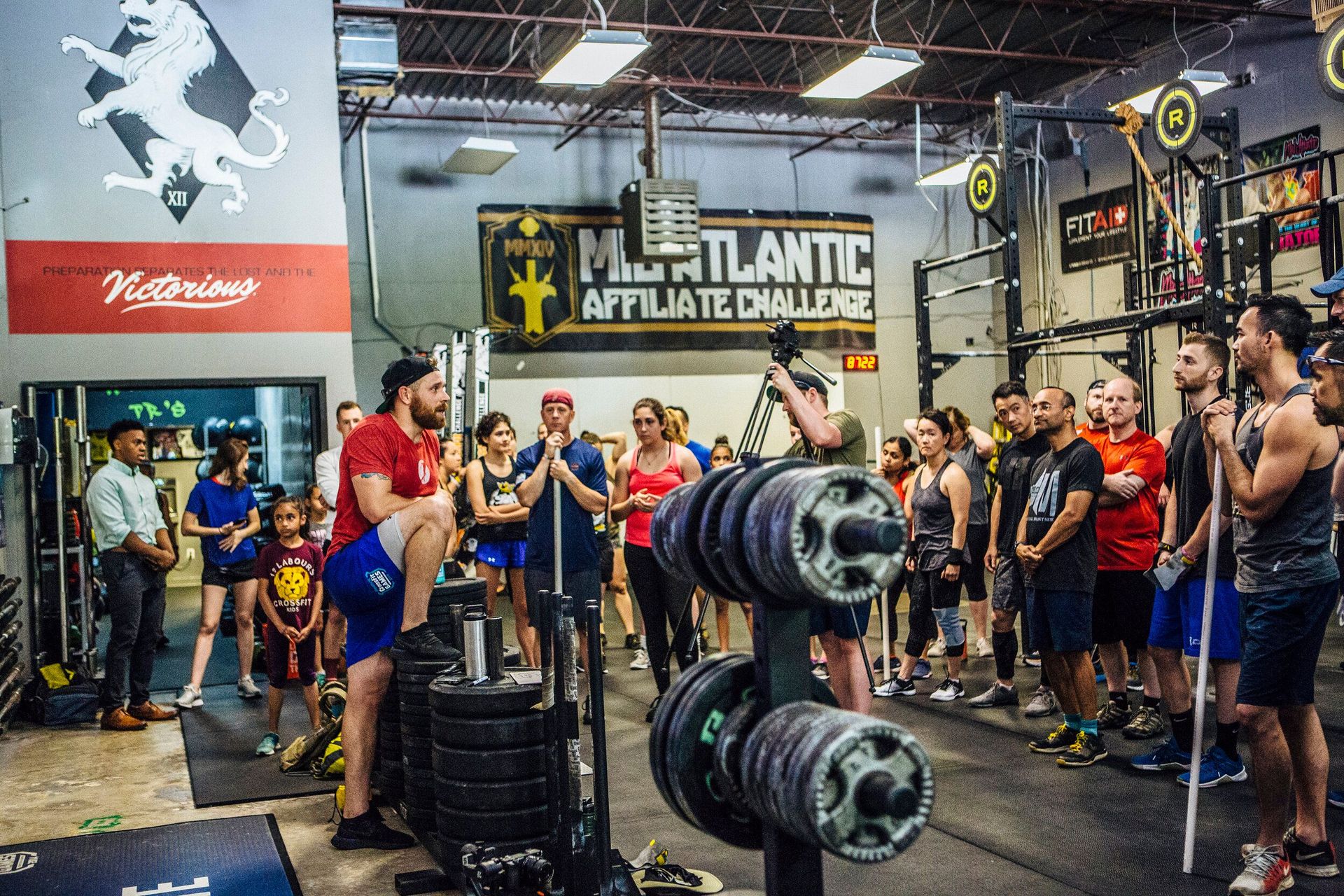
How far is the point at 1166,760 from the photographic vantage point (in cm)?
Result: 402

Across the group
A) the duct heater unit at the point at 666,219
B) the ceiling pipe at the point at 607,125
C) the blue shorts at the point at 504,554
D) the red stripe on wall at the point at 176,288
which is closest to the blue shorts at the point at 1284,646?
the blue shorts at the point at 504,554

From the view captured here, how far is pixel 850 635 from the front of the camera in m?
3.57

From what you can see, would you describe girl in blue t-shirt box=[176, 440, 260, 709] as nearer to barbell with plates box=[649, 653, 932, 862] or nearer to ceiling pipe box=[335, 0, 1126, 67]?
ceiling pipe box=[335, 0, 1126, 67]

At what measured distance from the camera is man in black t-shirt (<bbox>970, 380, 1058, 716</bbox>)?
488cm

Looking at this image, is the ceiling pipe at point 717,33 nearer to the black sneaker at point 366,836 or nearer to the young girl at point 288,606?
the young girl at point 288,606

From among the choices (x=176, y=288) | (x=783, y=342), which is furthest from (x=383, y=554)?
(x=176, y=288)

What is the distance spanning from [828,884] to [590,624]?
1.19m

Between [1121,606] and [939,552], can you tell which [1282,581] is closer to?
[1121,606]

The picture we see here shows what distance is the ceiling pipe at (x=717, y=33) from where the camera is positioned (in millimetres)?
9156

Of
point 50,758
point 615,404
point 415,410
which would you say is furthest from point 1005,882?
point 615,404

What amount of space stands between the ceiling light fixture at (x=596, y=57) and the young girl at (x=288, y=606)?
13.2 feet

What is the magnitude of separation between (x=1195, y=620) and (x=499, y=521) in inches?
132

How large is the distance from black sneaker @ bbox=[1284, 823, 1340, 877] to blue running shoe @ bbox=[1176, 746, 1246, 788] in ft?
2.49

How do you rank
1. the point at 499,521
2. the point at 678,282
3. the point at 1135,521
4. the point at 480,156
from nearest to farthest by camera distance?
the point at 1135,521
the point at 499,521
the point at 480,156
the point at 678,282
